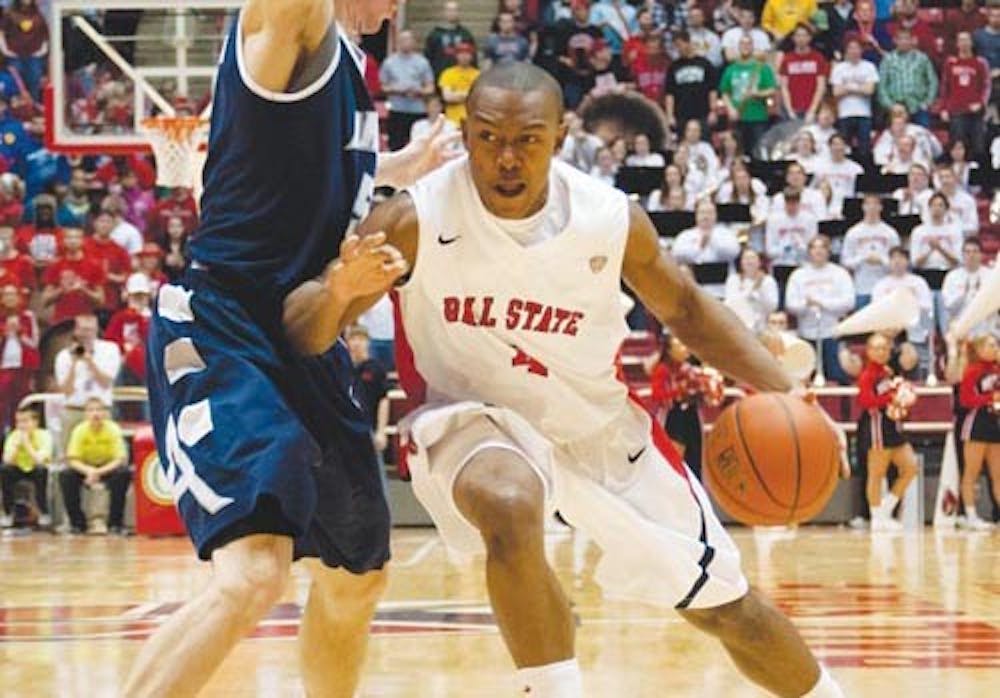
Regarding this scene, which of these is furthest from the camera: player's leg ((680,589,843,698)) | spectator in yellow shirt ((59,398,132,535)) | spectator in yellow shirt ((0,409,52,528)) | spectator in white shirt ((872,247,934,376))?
spectator in white shirt ((872,247,934,376))

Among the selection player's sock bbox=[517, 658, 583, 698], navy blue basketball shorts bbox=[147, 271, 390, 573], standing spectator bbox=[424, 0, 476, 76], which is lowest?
standing spectator bbox=[424, 0, 476, 76]

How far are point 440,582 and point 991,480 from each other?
6.91 meters

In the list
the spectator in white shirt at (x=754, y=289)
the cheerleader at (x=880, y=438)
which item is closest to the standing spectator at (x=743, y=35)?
the spectator in white shirt at (x=754, y=289)

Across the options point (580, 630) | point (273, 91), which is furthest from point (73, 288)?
point (273, 91)

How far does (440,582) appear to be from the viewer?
425 inches

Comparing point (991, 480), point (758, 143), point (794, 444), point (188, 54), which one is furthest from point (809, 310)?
point (794, 444)

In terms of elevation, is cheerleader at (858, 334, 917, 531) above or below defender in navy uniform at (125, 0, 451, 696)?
below

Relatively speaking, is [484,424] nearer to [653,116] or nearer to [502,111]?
[502,111]

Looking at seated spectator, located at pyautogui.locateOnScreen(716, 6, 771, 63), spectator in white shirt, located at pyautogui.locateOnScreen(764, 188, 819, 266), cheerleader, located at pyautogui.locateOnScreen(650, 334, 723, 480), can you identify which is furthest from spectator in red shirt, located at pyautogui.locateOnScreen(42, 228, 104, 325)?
seated spectator, located at pyautogui.locateOnScreen(716, 6, 771, 63)

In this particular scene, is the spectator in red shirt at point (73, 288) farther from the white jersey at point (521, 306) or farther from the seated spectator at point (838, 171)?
the white jersey at point (521, 306)

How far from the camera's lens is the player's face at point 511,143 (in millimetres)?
4707

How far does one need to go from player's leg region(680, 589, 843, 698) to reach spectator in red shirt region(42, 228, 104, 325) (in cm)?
1300

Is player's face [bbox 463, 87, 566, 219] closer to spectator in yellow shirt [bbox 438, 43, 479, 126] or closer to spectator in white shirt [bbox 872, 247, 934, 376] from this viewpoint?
spectator in white shirt [bbox 872, 247, 934, 376]

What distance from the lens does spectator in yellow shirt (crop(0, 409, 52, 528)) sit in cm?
1612
